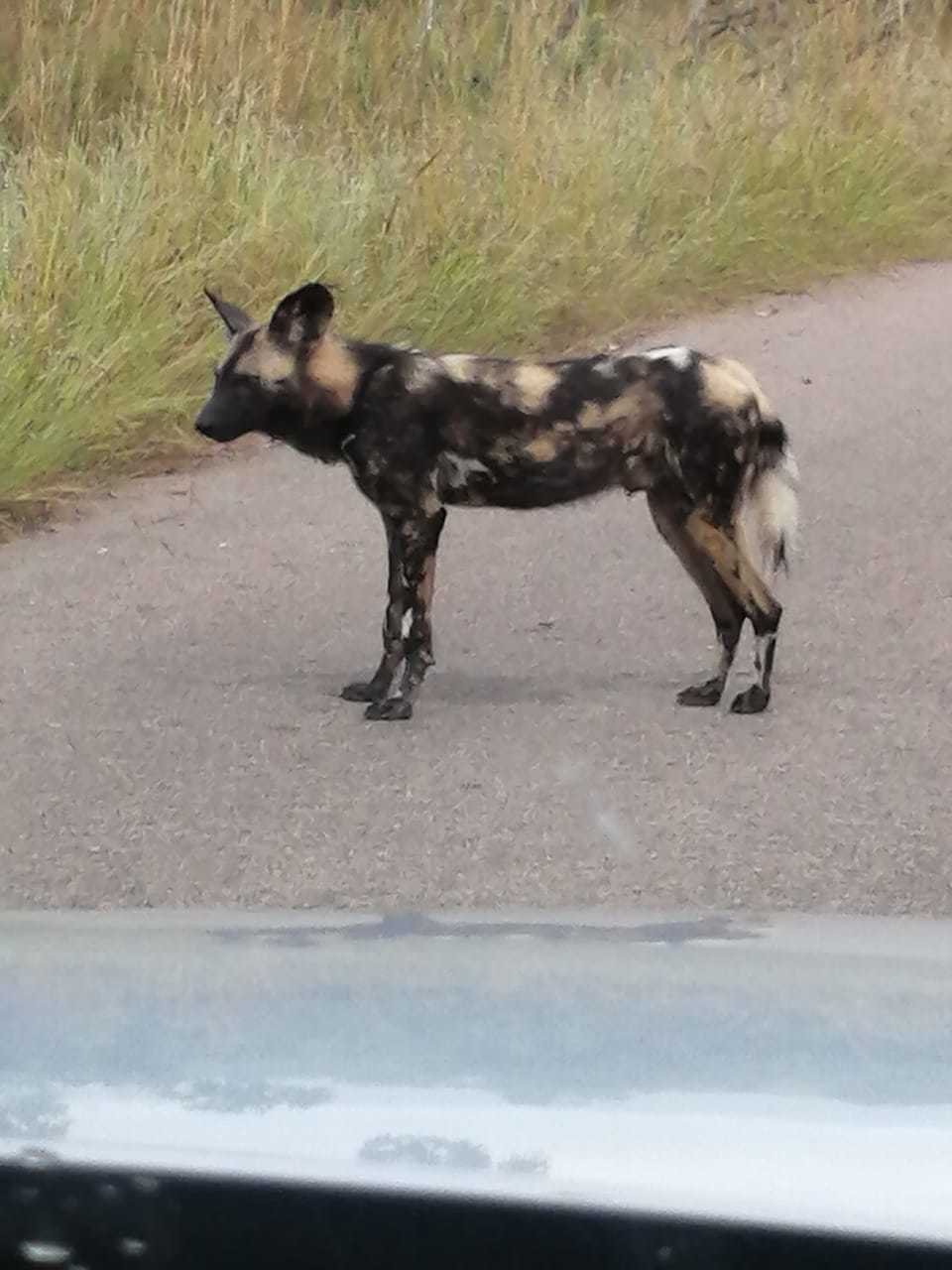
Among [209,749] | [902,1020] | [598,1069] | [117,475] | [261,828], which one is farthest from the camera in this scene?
[117,475]

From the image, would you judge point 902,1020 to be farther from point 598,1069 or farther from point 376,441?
point 376,441

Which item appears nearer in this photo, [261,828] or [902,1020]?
[902,1020]

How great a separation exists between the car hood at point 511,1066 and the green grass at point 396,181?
16.5ft

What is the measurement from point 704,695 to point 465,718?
535 mm

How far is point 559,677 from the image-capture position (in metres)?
5.52

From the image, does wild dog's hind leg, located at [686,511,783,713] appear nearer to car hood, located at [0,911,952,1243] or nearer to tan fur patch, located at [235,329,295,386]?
tan fur patch, located at [235,329,295,386]

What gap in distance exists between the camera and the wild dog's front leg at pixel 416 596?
523 cm

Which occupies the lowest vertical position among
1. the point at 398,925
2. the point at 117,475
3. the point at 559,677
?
the point at 117,475

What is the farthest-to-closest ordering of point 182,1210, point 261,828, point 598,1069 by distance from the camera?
Result: 1. point 261,828
2. point 598,1069
3. point 182,1210

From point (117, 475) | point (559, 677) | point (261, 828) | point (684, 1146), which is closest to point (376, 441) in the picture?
point (559, 677)

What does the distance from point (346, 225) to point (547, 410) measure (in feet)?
13.3

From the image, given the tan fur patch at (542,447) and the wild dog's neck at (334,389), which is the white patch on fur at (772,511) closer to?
the tan fur patch at (542,447)

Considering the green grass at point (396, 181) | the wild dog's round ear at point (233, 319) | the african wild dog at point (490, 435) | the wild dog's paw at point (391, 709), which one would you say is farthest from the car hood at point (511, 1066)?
the green grass at point (396, 181)

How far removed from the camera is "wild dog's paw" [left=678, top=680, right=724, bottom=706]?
5.29 meters
